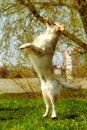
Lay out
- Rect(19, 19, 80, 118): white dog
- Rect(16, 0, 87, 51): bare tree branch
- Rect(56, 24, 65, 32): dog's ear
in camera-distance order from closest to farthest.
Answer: Rect(19, 19, 80, 118): white dog → Rect(56, 24, 65, 32): dog's ear → Rect(16, 0, 87, 51): bare tree branch

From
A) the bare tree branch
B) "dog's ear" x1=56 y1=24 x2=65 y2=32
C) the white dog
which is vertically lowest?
the white dog

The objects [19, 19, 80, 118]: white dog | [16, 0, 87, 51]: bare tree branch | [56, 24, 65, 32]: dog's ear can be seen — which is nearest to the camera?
[19, 19, 80, 118]: white dog

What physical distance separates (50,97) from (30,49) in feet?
2.85

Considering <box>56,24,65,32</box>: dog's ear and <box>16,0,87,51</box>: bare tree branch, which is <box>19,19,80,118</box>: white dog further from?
<box>16,0,87,51</box>: bare tree branch

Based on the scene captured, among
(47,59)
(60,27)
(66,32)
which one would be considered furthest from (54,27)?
(66,32)

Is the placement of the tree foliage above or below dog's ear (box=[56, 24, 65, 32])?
above

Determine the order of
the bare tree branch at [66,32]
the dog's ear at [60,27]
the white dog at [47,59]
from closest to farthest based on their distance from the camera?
the white dog at [47,59] → the dog's ear at [60,27] → the bare tree branch at [66,32]

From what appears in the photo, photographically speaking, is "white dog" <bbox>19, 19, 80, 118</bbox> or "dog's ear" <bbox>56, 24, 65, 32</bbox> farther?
"dog's ear" <bbox>56, 24, 65, 32</bbox>

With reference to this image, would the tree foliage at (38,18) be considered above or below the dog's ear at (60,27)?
above

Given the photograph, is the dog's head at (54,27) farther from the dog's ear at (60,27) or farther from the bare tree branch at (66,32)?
the bare tree branch at (66,32)

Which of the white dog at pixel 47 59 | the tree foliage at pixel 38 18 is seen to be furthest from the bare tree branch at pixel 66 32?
the white dog at pixel 47 59

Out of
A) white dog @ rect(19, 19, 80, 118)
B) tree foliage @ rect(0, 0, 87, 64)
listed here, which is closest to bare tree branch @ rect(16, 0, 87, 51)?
tree foliage @ rect(0, 0, 87, 64)

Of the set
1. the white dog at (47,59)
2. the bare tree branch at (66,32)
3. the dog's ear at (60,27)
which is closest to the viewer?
the white dog at (47,59)

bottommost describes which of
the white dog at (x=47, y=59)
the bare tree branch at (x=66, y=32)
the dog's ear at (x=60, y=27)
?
the white dog at (x=47, y=59)
